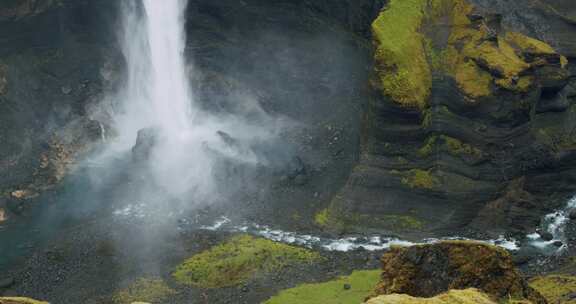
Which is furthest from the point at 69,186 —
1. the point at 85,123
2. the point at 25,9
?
the point at 25,9

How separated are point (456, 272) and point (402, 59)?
89.3 ft

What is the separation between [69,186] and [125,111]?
526 inches

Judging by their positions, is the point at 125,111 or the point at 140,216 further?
the point at 125,111

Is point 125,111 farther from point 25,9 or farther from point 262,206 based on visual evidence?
point 262,206

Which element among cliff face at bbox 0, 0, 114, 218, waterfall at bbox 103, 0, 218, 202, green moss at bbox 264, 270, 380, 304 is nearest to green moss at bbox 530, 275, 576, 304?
green moss at bbox 264, 270, 380, 304

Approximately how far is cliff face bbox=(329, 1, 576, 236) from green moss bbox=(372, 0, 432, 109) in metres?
0.09

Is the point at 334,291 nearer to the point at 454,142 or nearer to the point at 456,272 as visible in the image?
the point at 454,142

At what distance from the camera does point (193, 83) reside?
219 feet

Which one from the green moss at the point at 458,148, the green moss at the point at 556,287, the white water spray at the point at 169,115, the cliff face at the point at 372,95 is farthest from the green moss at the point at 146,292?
the green moss at the point at 458,148

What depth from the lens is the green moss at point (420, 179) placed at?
48.3 m

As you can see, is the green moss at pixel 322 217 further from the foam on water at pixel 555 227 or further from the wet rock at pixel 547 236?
the wet rock at pixel 547 236

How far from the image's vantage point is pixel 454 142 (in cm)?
4866

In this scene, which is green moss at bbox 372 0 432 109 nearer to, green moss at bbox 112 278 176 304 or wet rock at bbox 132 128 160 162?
green moss at bbox 112 278 176 304

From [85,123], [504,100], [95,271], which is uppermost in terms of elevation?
[504,100]
